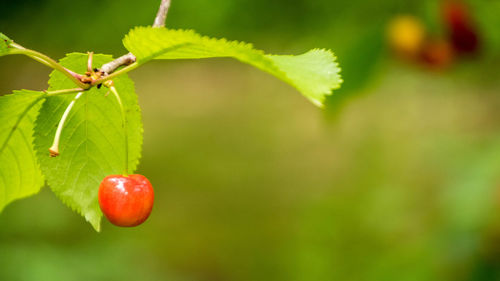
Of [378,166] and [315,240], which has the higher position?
[378,166]

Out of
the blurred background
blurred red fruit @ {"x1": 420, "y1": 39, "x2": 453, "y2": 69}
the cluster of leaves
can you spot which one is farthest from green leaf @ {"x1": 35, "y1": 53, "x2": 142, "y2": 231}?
blurred red fruit @ {"x1": 420, "y1": 39, "x2": 453, "y2": 69}

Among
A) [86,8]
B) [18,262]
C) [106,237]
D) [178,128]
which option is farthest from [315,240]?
[178,128]

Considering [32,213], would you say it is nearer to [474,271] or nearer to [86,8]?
[86,8]

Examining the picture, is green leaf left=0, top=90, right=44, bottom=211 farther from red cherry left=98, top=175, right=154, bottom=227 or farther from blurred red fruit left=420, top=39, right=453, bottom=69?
blurred red fruit left=420, top=39, right=453, bottom=69

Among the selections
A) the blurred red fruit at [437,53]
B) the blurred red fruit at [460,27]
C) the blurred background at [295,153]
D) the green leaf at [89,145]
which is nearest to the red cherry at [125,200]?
the green leaf at [89,145]

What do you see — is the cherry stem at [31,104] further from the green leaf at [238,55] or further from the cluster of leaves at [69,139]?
the green leaf at [238,55]

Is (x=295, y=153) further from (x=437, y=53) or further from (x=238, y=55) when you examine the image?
(x=238, y=55)
